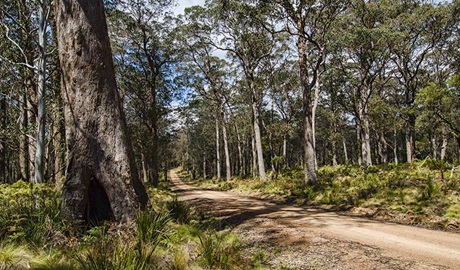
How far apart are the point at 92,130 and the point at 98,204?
4.52 feet

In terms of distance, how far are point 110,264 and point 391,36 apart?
1881 centimetres

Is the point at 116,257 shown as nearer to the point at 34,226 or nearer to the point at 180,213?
the point at 34,226

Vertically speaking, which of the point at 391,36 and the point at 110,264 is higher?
the point at 391,36

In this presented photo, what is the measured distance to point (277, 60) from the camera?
2684 centimetres

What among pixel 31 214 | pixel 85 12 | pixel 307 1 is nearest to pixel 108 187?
pixel 31 214

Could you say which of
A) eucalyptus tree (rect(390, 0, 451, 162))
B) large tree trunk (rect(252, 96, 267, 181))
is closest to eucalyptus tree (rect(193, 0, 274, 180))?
large tree trunk (rect(252, 96, 267, 181))

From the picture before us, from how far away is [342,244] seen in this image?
532 cm

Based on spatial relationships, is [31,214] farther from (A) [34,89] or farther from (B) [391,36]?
(B) [391,36]

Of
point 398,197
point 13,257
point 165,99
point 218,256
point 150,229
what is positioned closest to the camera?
point 13,257

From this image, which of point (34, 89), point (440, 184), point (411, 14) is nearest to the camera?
point (440, 184)

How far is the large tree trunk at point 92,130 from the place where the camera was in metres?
5.14

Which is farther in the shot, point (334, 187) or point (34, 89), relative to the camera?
point (34, 89)

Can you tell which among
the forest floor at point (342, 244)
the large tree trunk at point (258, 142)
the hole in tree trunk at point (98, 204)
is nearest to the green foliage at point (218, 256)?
the forest floor at point (342, 244)

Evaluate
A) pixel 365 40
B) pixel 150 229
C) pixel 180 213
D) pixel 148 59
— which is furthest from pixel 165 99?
pixel 150 229
